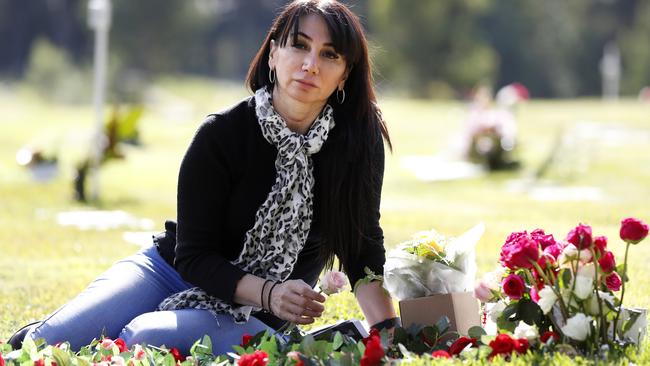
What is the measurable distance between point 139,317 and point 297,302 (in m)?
0.57

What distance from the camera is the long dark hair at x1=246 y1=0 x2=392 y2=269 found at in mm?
3230

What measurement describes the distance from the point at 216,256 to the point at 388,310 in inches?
23.9

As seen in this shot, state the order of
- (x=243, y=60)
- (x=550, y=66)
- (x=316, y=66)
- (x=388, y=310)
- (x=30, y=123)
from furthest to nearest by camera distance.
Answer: (x=243, y=60) < (x=550, y=66) < (x=30, y=123) < (x=388, y=310) < (x=316, y=66)

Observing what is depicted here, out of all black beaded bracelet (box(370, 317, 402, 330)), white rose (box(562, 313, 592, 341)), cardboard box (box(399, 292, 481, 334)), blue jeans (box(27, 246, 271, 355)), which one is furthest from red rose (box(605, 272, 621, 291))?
blue jeans (box(27, 246, 271, 355))

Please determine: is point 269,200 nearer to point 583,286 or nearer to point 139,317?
point 139,317

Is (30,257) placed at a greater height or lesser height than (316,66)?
lesser

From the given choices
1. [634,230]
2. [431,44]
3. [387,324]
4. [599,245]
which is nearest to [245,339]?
[387,324]

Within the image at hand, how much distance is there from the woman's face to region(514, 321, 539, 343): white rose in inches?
37.2

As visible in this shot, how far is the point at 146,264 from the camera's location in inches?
138

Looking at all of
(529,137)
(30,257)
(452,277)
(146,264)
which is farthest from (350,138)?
(529,137)

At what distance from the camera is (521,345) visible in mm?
2799

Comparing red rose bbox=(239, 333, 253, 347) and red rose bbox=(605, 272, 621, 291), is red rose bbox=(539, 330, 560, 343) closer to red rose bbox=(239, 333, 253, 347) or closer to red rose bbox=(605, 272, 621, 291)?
red rose bbox=(605, 272, 621, 291)

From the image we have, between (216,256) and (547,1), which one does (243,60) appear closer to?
(547,1)

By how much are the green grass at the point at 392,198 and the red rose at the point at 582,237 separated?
161 centimetres
